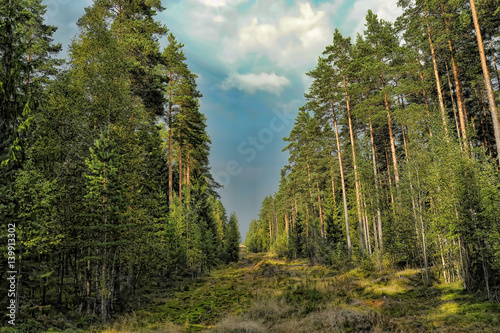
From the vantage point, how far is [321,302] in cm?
1272

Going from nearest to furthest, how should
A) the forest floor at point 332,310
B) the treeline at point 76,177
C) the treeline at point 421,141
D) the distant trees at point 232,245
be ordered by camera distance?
the treeline at point 76,177
the forest floor at point 332,310
the treeline at point 421,141
the distant trees at point 232,245

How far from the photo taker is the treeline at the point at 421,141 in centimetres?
1052

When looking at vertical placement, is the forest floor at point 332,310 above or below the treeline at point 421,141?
below

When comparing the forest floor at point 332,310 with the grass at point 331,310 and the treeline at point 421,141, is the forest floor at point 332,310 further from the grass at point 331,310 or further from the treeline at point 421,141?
the treeline at point 421,141

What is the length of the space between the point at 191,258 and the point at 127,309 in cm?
1018

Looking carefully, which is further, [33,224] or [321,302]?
[321,302]

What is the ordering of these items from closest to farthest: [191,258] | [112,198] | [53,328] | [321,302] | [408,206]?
[53,328], [112,198], [321,302], [408,206], [191,258]

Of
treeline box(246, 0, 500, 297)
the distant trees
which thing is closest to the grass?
treeline box(246, 0, 500, 297)

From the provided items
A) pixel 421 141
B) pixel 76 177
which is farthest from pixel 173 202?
pixel 421 141

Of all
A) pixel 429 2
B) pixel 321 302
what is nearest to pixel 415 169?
pixel 321 302

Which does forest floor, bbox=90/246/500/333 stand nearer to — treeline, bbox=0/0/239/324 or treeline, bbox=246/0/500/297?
treeline, bbox=246/0/500/297

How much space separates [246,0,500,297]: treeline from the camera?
10516 mm

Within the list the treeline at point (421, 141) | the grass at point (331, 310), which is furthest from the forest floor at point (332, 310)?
the treeline at point (421, 141)

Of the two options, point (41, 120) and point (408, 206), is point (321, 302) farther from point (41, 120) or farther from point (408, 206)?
point (41, 120)
